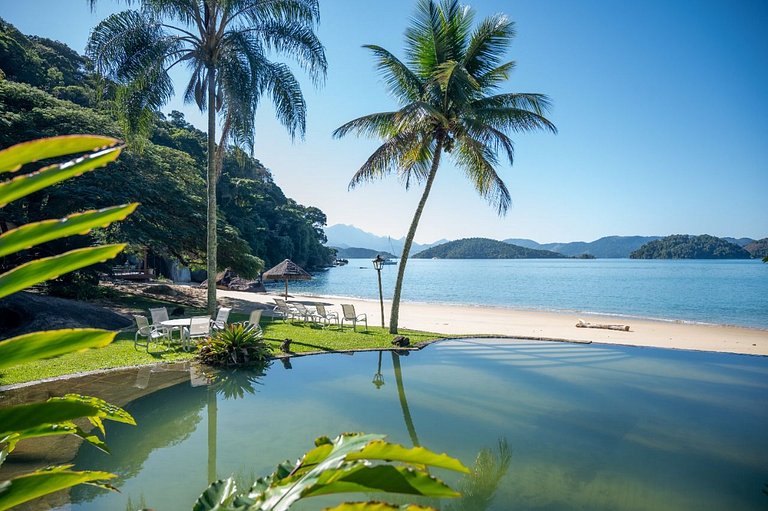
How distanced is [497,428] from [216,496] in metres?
5.71

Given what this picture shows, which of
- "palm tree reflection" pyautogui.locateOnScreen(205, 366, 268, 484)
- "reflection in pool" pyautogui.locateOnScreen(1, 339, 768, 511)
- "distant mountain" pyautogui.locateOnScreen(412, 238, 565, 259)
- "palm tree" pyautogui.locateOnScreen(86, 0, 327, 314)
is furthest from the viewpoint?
"distant mountain" pyautogui.locateOnScreen(412, 238, 565, 259)

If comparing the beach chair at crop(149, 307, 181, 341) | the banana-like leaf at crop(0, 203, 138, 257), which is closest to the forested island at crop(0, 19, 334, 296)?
the beach chair at crop(149, 307, 181, 341)

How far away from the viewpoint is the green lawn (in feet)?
25.0

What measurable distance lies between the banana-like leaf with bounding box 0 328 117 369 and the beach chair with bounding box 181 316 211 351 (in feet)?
34.0

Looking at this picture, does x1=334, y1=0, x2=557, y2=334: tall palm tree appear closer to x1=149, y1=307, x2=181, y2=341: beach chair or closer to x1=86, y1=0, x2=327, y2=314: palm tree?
x1=86, y1=0, x2=327, y2=314: palm tree

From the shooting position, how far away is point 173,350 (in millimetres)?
9734

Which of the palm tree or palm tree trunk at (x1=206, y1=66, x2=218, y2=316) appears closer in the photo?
the palm tree

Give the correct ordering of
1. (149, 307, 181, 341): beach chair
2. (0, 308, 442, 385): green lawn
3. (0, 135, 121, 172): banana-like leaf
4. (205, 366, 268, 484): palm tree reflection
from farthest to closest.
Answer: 1. (149, 307, 181, 341): beach chair
2. (0, 308, 442, 385): green lawn
3. (205, 366, 268, 484): palm tree reflection
4. (0, 135, 121, 172): banana-like leaf

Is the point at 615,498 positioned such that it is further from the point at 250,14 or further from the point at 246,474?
the point at 250,14

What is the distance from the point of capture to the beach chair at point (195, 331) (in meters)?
10.0

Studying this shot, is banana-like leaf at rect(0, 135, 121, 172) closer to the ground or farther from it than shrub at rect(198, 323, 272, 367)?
farther from it

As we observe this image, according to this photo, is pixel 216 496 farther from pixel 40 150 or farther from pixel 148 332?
pixel 148 332

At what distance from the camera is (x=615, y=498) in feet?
14.1

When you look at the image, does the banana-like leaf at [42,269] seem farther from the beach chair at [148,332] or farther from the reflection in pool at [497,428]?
the beach chair at [148,332]
